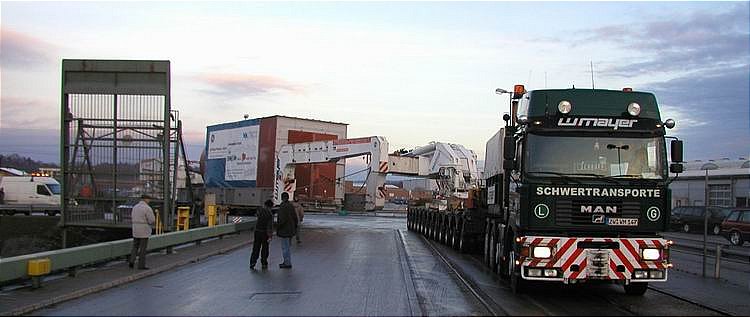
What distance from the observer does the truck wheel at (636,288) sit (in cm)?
1183

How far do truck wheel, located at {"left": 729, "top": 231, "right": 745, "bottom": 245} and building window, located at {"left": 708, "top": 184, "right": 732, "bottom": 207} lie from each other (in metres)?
19.1

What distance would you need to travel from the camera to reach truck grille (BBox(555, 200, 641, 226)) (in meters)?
10.9

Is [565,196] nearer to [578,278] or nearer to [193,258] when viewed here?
[578,278]

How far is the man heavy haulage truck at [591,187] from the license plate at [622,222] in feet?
0.05

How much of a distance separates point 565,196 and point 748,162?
123ft

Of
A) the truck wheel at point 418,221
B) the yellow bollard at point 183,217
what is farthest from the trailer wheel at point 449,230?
the yellow bollard at point 183,217

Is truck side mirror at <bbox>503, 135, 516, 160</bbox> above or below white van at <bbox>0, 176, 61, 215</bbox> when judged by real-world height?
above

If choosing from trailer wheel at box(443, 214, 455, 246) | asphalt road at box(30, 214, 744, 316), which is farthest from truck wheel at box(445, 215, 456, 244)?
asphalt road at box(30, 214, 744, 316)

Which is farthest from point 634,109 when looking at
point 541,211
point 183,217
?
point 183,217

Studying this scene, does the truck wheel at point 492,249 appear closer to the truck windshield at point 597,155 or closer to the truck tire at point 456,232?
the truck windshield at point 597,155

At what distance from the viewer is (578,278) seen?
1087 cm

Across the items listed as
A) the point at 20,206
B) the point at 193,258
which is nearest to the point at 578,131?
the point at 193,258

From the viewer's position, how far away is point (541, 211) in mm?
10875

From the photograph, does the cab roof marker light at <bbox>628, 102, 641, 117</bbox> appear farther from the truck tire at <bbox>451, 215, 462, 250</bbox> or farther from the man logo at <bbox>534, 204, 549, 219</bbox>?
the truck tire at <bbox>451, 215, 462, 250</bbox>
